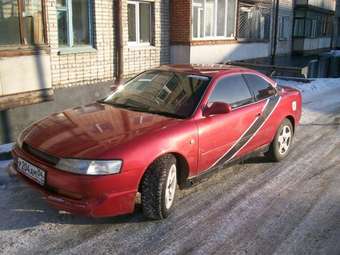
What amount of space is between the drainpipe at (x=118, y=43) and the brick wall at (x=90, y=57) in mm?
120

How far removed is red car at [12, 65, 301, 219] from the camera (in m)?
3.64

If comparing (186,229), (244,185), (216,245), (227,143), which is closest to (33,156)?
(186,229)

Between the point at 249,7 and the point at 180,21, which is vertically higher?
the point at 249,7

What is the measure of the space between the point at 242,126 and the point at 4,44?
14.3 ft

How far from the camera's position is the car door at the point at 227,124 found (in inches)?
178

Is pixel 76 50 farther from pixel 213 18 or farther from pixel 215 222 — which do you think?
pixel 215 222

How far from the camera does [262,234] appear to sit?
3.90 m

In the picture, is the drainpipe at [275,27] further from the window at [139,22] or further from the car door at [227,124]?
the car door at [227,124]

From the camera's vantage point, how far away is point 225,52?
14.4 meters

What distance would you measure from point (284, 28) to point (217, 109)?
697 inches

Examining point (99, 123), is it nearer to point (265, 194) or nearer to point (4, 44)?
point (265, 194)

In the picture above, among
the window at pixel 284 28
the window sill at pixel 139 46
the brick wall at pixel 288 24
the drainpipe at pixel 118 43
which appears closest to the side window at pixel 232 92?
the drainpipe at pixel 118 43

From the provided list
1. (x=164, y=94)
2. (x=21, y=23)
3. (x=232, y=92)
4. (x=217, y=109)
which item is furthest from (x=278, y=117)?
(x=21, y=23)

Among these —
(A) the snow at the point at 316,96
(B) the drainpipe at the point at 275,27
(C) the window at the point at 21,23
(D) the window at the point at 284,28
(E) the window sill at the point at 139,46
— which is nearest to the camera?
(C) the window at the point at 21,23
